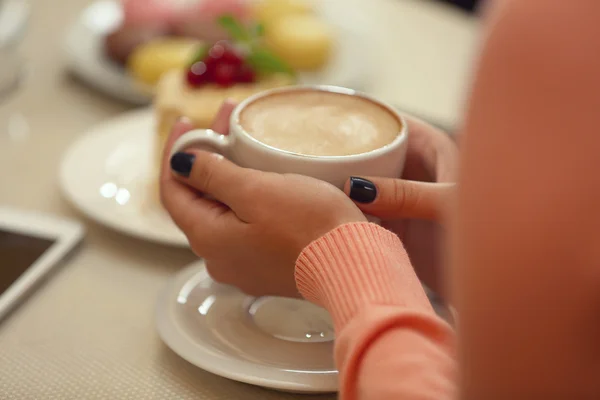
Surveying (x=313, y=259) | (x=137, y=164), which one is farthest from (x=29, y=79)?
(x=313, y=259)

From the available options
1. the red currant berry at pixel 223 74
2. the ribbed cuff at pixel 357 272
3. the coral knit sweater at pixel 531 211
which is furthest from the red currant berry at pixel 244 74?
the coral knit sweater at pixel 531 211

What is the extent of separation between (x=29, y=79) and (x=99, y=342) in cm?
66

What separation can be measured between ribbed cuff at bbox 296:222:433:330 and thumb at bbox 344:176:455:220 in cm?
4

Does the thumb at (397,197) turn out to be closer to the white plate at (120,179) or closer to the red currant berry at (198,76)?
the white plate at (120,179)

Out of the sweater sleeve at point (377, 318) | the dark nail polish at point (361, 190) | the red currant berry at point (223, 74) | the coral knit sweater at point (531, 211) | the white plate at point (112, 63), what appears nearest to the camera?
the coral knit sweater at point (531, 211)

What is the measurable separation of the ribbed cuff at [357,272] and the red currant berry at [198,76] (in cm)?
37

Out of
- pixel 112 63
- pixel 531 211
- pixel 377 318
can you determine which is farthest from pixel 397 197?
pixel 112 63

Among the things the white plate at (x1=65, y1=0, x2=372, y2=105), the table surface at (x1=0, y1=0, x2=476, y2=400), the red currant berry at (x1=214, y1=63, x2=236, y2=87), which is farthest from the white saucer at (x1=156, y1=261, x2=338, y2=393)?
the white plate at (x1=65, y1=0, x2=372, y2=105)

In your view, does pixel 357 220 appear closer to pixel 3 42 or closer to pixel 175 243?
pixel 175 243

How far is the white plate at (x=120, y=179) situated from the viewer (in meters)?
0.72

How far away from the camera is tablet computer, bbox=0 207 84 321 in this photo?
2.08 feet

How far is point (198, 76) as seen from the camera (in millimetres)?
801

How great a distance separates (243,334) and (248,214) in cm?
11

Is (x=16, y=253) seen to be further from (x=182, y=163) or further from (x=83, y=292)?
(x=182, y=163)
